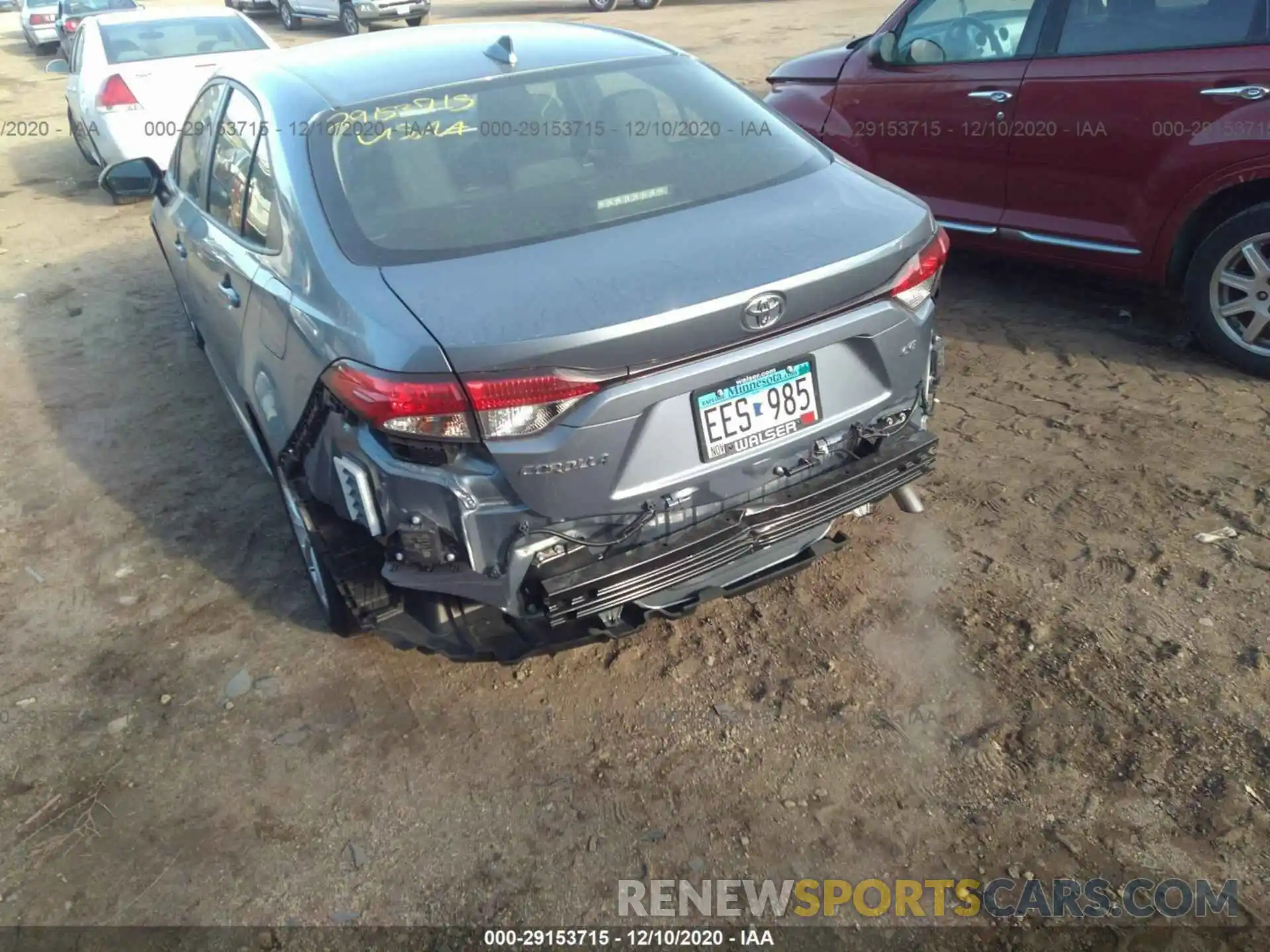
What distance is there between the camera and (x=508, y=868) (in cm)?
254

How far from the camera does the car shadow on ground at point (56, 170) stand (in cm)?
919

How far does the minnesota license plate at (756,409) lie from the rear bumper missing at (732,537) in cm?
19

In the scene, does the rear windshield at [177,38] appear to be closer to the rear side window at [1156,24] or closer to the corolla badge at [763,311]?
the rear side window at [1156,24]

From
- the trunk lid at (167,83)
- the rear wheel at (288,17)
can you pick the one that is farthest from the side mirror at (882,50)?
the rear wheel at (288,17)

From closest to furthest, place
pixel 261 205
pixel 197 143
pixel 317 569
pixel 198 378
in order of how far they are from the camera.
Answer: pixel 261 205
pixel 317 569
pixel 197 143
pixel 198 378

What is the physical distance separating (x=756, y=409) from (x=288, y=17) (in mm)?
22941

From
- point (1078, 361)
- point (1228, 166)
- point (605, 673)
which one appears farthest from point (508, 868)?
point (1228, 166)

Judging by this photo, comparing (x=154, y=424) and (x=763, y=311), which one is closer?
(x=763, y=311)

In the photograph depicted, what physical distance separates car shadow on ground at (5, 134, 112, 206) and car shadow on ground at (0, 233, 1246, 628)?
2.78m

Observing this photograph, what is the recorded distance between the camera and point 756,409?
2.62m

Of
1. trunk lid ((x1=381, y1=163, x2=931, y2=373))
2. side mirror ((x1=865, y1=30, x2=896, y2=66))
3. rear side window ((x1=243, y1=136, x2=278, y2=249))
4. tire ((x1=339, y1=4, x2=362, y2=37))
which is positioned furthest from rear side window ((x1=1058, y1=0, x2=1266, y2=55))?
tire ((x1=339, y1=4, x2=362, y2=37))

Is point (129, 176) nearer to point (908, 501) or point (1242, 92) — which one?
Result: point (908, 501)

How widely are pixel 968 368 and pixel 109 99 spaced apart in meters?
7.32

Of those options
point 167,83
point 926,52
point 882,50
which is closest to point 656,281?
point 926,52
